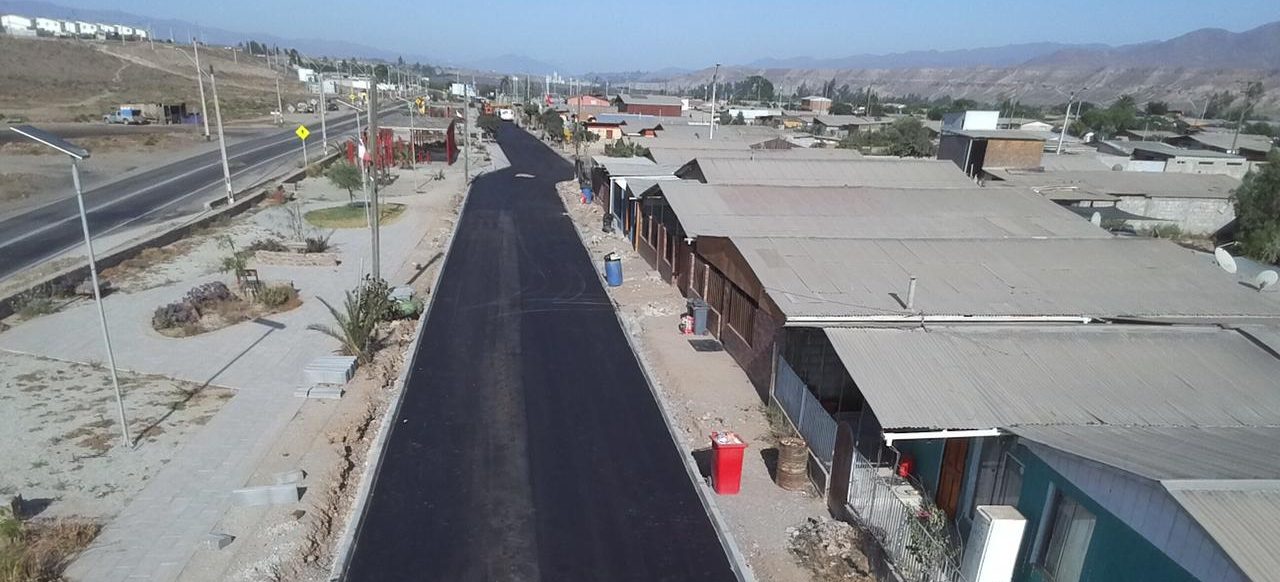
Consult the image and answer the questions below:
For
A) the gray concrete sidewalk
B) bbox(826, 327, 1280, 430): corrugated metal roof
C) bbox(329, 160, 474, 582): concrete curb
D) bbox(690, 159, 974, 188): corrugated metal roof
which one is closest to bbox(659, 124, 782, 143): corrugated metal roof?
bbox(690, 159, 974, 188): corrugated metal roof

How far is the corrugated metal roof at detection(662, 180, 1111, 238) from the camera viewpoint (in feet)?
63.5

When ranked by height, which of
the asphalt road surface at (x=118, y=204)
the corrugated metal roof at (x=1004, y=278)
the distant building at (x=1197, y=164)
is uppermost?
the distant building at (x=1197, y=164)

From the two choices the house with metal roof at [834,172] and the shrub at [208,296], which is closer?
the shrub at [208,296]

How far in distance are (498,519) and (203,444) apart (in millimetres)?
5653

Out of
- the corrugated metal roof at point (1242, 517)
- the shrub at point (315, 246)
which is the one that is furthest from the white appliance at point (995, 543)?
the shrub at point (315, 246)

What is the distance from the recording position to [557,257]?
86.0 feet

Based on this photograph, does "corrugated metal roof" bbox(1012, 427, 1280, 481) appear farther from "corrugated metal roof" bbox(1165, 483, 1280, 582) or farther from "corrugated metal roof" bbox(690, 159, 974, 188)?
"corrugated metal roof" bbox(690, 159, 974, 188)

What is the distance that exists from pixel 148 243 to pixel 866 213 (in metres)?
24.0

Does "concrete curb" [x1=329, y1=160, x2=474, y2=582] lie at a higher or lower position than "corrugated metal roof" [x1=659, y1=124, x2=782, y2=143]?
lower

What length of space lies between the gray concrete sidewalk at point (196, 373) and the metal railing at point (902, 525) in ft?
29.9

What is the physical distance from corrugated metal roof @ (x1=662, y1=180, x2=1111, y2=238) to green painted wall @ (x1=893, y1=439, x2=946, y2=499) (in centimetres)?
811

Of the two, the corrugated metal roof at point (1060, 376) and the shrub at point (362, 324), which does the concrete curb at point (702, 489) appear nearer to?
the corrugated metal roof at point (1060, 376)

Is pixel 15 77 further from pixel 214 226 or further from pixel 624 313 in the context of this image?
pixel 624 313

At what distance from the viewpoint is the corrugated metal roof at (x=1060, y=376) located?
9.17 meters
